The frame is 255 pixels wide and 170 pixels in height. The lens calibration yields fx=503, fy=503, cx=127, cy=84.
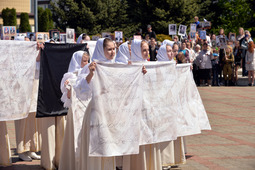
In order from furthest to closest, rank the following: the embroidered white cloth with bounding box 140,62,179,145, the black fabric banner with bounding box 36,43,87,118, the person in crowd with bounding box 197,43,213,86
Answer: the person in crowd with bounding box 197,43,213,86, the black fabric banner with bounding box 36,43,87,118, the embroidered white cloth with bounding box 140,62,179,145

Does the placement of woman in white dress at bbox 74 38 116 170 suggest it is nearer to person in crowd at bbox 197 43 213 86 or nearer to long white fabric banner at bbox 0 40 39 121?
long white fabric banner at bbox 0 40 39 121

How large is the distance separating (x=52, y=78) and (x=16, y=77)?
1.91ft

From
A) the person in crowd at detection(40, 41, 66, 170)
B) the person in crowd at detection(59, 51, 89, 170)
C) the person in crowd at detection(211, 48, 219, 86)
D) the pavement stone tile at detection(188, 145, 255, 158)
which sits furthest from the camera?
the person in crowd at detection(211, 48, 219, 86)

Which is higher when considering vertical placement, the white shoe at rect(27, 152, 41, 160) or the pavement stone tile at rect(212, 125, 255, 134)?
the pavement stone tile at rect(212, 125, 255, 134)

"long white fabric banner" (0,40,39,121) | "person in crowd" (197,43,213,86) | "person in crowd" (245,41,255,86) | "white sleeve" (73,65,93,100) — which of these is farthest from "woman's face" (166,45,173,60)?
"person in crowd" (245,41,255,86)

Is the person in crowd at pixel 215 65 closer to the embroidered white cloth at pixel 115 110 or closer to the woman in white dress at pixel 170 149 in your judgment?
the woman in white dress at pixel 170 149

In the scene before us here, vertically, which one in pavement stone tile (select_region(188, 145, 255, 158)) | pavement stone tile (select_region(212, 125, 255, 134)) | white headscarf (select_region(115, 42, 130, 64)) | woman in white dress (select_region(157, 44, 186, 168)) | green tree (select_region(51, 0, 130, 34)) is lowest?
pavement stone tile (select_region(188, 145, 255, 158))

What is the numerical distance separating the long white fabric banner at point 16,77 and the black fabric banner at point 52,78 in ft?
0.76

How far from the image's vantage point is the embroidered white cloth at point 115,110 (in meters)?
5.99

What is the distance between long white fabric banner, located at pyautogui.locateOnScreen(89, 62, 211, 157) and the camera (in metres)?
6.02

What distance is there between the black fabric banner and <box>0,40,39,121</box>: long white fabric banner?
23 centimetres

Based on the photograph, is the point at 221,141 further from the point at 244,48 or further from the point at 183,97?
the point at 244,48

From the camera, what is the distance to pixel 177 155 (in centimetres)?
788

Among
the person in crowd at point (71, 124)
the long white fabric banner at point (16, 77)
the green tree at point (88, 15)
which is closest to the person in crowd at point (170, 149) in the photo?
the person in crowd at point (71, 124)
